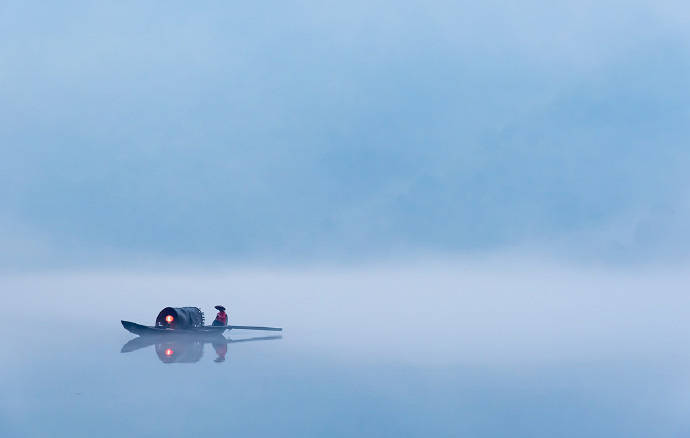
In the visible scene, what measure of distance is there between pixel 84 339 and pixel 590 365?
95.5ft

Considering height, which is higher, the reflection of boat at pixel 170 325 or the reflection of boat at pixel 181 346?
the reflection of boat at pixel 170 325

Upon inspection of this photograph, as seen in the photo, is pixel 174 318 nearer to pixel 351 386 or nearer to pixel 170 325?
pixel 170 325

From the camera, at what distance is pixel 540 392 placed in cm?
3038

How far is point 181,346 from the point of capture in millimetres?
44562

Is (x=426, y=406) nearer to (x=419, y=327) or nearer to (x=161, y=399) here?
(x=161, y=399)

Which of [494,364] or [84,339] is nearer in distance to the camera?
[494,364]

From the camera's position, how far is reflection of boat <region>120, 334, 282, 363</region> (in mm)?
39844

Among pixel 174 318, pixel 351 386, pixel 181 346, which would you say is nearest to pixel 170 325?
pixel 174 318

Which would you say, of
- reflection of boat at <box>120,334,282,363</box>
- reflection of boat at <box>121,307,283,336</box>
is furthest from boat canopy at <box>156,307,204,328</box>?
reflection of boat at <box>120,334,282,363</box>

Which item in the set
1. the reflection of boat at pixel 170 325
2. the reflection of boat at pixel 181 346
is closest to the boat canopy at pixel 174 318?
the reflection of boat at pixel 170 325

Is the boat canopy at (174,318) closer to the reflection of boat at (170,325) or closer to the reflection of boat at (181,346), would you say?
the reflection of boat at (170,325)

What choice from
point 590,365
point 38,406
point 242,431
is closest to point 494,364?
point 590,365

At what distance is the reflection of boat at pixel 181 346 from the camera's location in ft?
131

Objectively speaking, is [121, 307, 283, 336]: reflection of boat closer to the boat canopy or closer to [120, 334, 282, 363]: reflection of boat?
the boat canopy
